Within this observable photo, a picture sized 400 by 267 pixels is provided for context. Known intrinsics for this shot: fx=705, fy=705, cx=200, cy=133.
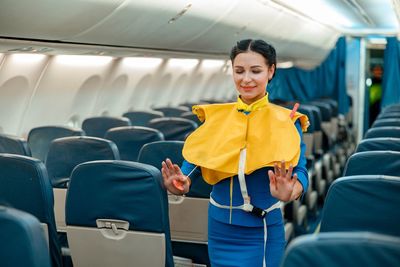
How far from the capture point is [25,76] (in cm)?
822

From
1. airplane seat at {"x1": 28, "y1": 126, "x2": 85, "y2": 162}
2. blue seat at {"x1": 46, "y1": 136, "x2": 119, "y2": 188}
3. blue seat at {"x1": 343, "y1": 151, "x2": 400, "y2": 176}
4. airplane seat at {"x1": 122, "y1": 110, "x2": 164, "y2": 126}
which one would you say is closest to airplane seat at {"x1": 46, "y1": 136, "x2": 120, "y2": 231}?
blue seat at {"x1": 46, "y1": 136, "x2": 119, "y2": 188}

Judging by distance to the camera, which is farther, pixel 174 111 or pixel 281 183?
pixel 174 111

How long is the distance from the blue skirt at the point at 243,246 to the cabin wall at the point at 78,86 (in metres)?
1.36

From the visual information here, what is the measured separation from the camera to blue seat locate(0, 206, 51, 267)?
7.55ft

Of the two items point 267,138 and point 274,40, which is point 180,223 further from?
point 274,40

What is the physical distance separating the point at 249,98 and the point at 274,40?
352 inches

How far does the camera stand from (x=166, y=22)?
730cm

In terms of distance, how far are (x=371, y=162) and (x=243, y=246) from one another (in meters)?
1.17

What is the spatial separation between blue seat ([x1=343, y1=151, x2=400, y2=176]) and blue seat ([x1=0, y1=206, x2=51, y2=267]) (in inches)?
88.1

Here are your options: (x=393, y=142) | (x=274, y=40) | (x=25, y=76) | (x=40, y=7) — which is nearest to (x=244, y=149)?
(x=393, y=142)

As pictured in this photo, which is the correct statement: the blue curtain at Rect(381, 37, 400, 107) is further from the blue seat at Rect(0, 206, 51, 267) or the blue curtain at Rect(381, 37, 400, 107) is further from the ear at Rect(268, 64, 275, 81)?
the blue seat at Rect(0, 206, 51, 267)

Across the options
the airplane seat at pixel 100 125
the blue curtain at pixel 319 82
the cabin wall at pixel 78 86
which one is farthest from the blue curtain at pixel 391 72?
the airplane seat at pixel 100 125

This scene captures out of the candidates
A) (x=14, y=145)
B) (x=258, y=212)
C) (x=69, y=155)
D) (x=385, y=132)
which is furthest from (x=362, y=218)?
(x=14, y=145)

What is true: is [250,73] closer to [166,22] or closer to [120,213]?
[120,213]
